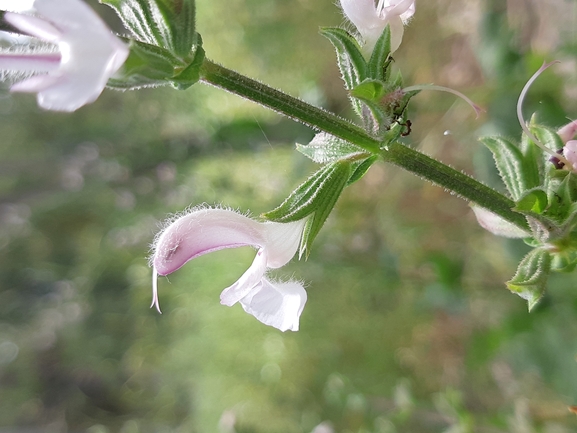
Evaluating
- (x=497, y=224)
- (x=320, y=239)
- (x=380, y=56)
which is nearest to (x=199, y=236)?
(x=380, y=56)

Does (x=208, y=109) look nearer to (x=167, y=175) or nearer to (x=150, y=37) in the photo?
(x=167, y=175)

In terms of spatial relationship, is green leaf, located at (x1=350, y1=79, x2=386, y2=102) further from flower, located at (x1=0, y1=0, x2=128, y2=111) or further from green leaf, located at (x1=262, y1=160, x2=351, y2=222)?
flower, located at (x1=0, y1=0, x2=128, y2=111)

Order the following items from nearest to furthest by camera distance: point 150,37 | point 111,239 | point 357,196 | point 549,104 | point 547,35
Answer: point 150,37, point 549,104, point 547,35, point 357,196, point 111,239

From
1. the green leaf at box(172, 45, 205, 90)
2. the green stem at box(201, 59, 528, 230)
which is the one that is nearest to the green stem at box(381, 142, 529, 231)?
the green stem at box(201, 59, 528, 230)

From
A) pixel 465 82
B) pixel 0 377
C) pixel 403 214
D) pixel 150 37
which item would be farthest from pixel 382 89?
pixel 0 377

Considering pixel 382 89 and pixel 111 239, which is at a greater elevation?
pixel 382 89

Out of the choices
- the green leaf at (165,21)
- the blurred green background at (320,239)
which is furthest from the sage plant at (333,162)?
the blurred green background at (320,239)

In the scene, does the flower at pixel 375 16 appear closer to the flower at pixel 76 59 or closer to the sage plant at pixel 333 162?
the sage plant at pixel 333 162
